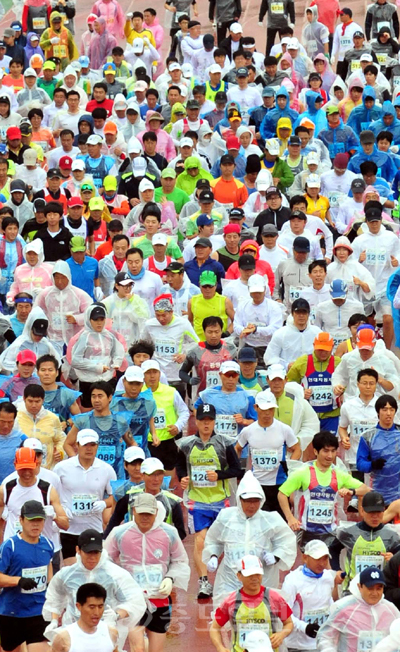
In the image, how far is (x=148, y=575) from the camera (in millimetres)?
11211

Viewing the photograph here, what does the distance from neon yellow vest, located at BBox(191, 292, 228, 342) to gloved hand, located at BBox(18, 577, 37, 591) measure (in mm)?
4934

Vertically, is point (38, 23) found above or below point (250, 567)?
above

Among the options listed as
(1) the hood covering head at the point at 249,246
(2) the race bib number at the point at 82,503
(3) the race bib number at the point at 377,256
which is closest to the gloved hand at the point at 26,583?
(2) the race bib number at the point at 82,503

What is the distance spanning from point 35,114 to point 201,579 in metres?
10.4

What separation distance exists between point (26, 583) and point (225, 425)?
2.98m

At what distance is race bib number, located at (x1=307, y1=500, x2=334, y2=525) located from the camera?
39.7 feet

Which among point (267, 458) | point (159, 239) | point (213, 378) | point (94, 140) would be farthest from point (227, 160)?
point (267, 458)

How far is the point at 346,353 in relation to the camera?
14.2 metres

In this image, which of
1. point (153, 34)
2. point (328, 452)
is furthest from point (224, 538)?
point (153, 34)

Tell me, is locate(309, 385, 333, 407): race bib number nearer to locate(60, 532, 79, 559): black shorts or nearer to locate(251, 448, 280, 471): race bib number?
locate(251, 448, 280, 471): race bib number

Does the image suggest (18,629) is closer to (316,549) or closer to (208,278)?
(316,549)

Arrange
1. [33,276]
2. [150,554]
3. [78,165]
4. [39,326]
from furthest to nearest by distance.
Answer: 1. [78,165]
2. [33,276]
3. [39,326]
4. [150,554]

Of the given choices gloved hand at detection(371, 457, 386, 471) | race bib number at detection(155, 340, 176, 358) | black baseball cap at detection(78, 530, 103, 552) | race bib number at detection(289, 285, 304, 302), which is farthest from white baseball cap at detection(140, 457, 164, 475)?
race bib number at detection(289, 285, 304, 302)

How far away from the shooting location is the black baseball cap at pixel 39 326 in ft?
47.4
